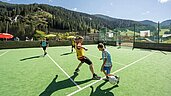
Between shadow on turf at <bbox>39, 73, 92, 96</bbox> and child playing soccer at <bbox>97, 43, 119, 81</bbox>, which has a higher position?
child playing soccer at <bbox>97, 43, 119, 81</bbox>

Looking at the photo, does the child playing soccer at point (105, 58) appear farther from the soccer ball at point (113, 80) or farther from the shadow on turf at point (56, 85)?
the shadow on turf at point (56, 85)

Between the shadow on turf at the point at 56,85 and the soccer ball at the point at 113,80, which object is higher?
the soccer ball at the point at 113,80

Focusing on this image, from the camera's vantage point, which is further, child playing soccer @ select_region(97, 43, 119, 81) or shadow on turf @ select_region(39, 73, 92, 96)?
child playing soccer @ select_region(97, 43, 119, 81)

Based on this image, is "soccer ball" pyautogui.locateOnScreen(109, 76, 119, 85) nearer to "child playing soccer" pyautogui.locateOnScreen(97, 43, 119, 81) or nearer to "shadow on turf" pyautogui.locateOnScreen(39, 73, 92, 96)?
"child playing soccer" pyautogui.locateOnScreen(97, 43, 119, 81)

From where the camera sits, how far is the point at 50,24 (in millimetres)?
148625

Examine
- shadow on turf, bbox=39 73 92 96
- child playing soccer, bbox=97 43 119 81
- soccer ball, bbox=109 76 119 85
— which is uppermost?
child playing soccer, bbox=97 43 119 81

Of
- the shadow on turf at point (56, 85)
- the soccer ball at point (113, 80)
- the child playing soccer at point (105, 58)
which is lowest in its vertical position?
the shadow on turf at point (56, 85)

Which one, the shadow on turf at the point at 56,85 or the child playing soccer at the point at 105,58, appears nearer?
the shadow on turf at the point at 56,85

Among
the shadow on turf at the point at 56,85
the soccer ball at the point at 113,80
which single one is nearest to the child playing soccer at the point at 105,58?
the soccer ball at the point at 113,80

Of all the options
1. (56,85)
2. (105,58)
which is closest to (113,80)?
(105,58)

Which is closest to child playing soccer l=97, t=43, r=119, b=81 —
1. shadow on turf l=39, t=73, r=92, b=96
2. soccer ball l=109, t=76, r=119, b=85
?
soccer ball l=109, t=76, r=119, b=85

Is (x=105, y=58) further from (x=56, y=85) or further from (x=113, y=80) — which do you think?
(x=56, y=85)

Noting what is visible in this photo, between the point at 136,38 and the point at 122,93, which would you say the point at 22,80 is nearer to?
A: the point at 122,93

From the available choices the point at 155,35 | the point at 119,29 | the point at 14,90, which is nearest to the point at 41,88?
the point at 14,90
